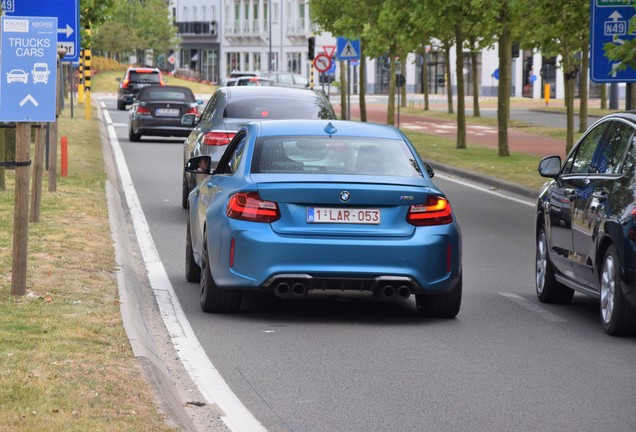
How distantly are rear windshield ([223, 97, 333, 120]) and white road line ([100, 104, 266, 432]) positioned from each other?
192 cm

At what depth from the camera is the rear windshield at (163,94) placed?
1583 inches

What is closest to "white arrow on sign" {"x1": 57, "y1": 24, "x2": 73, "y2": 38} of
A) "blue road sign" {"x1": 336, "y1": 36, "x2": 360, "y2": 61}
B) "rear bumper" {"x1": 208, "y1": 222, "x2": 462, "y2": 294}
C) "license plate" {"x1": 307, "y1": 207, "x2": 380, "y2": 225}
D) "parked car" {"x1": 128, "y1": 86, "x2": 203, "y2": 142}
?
"rear bumper" {"x1": 208, "y1": 222, "x2": 462, "y2": 294}

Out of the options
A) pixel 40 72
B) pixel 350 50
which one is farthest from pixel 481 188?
pixel 350 50

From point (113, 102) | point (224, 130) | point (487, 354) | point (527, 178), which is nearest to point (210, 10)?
point (113, 102)

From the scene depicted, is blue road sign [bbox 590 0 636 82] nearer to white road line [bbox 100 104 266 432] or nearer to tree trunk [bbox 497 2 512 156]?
white road line [bbox 100 104 266 432]

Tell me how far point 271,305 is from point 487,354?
2.49 m

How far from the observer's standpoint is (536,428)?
7449mm

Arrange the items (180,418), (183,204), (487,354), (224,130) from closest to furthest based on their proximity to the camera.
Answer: (180,418), (487,354), (224,130), (183,204)

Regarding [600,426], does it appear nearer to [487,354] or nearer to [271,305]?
[487,354]

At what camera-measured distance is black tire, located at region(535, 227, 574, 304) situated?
12328 mm

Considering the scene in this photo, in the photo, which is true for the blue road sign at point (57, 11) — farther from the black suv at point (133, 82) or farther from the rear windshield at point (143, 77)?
the rear windshield at point (143, 77)

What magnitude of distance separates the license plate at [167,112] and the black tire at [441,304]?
28481mm

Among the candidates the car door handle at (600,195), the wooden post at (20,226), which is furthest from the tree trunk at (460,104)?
the wooden post at (20,226)

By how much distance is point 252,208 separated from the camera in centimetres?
1079
